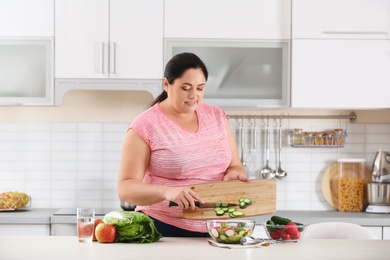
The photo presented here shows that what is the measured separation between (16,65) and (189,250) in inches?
87.6

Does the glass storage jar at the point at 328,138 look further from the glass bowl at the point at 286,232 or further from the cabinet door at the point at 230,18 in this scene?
the glass bowl at the point at 286,232

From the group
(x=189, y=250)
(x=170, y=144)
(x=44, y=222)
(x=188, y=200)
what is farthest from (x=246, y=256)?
(x=44, y=222)

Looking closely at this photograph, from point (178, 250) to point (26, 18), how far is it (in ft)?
7.42

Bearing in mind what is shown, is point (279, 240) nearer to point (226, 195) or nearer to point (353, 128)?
point (226, 195)

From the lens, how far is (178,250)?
7.72 feet

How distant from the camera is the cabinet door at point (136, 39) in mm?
4109

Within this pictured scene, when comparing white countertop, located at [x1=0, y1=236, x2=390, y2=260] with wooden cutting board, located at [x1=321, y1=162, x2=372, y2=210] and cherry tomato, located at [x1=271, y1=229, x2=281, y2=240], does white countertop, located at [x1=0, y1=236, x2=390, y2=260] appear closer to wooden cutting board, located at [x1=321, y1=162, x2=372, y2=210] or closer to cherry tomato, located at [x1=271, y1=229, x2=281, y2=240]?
cherry tomato, located at [x1=271, y1=229, x2=281, y2=240]

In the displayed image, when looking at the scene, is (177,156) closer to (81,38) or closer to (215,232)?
(215,232)

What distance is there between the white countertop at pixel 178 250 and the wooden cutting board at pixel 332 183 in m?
1.82

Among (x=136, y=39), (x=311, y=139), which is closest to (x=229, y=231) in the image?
(x=136, y=39)

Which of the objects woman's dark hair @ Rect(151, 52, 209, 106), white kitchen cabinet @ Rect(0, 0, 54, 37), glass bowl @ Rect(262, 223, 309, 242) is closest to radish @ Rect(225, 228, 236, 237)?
glass bowl @ Rect(262, 223, 309, 242)

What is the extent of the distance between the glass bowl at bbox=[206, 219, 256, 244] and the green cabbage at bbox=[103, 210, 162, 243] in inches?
9.2

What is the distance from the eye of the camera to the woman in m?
2.79

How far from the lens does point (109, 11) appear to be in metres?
4.12
